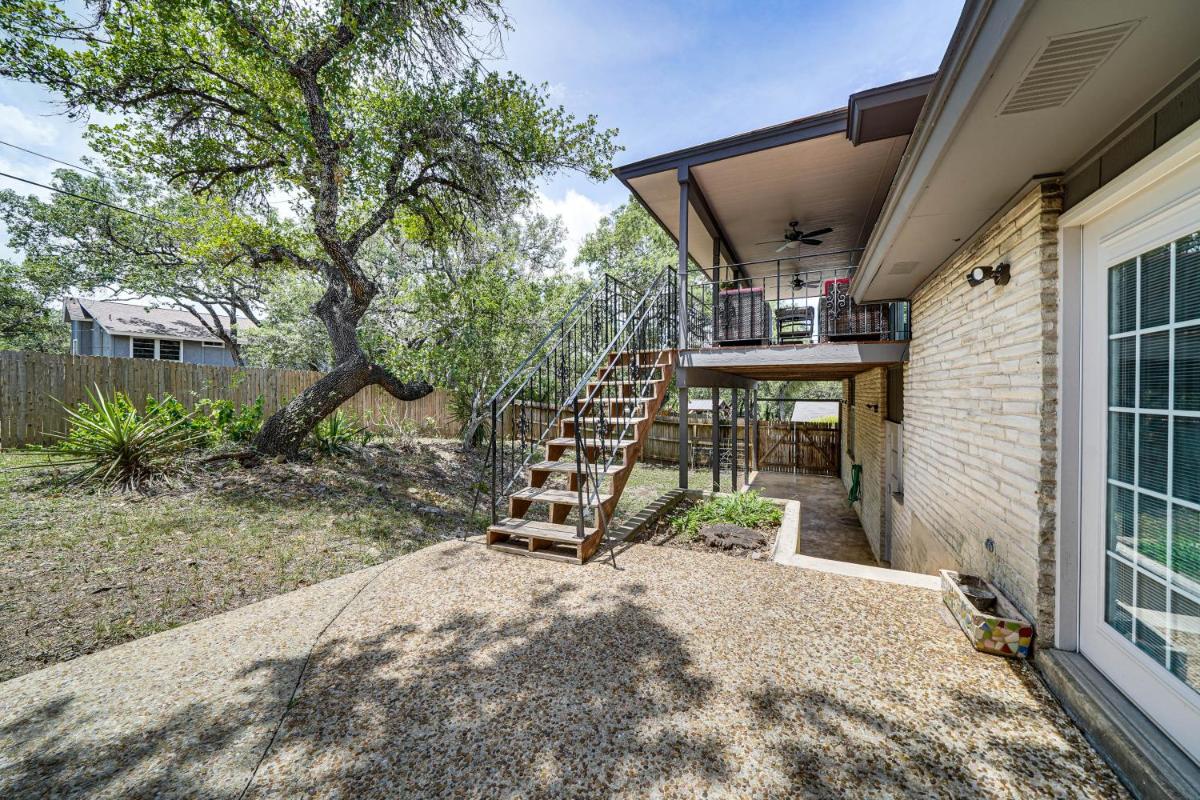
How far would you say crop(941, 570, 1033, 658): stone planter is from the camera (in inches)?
94.3

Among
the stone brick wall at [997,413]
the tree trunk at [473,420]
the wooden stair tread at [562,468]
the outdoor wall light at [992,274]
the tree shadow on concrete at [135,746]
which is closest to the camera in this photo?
the tree shadow on concrete at [135,746]

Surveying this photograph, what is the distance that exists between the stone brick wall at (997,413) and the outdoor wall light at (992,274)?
62 mm

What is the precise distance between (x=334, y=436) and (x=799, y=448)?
12.2 meters

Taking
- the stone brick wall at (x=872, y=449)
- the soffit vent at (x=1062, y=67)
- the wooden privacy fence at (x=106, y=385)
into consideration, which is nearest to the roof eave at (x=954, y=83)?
the soffit vent at (x=1062, y=67)

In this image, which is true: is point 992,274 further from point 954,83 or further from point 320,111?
point 320,111

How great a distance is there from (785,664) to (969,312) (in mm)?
2998

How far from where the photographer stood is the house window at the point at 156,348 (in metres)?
19.8

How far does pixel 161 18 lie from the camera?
5.66m

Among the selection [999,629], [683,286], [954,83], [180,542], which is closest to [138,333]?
[180,542]

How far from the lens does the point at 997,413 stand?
2.91 meters

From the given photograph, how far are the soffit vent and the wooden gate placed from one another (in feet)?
40.2

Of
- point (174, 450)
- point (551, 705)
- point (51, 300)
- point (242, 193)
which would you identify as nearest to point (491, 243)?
point (242, 193)

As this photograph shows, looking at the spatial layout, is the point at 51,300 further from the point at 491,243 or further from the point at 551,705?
the point at 551,705

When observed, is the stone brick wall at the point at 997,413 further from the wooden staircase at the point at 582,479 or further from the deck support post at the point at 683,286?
the wooden staircase at the point at 582,479
